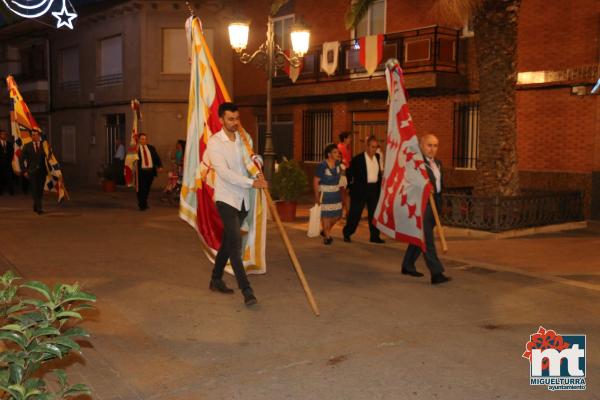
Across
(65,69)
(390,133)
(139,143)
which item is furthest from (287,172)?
(65,69)

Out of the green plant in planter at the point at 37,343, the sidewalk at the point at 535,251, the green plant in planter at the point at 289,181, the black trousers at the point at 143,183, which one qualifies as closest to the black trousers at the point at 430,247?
the sidewalk at the point at 535,251

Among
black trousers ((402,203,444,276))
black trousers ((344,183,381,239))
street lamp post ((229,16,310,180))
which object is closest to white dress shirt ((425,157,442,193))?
black trousers ((402,203,444,276))

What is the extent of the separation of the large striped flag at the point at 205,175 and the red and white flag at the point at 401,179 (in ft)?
5.79

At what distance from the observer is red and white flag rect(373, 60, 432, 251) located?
7812 mm

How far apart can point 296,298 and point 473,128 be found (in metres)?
10.9

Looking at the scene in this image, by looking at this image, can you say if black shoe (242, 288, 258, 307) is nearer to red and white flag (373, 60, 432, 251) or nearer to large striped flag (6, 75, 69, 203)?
red and white flag (373, 60, 432, 251)

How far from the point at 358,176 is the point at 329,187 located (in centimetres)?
55

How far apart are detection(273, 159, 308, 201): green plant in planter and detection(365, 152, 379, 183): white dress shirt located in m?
2.85

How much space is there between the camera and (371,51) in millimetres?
16500

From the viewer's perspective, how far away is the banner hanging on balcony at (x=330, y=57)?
59.5 feet

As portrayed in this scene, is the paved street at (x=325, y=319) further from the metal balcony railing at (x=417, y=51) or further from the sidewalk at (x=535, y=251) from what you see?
the metal balcony railing at (x=417, y=51)

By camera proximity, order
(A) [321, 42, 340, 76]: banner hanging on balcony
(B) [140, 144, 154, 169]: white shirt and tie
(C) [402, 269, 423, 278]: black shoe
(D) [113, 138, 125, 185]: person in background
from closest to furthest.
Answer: (C) [402, 269, 423, 278]: black shoe → (B) [140, 144, 154, 169]: white shirt and tie → (A) [321, 42, 340, 76]: banner hanging on balcony → (D) [113, 138, 125, 185]: person in background

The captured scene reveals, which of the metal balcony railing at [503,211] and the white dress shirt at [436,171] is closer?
the white dress shirt at [436,171]

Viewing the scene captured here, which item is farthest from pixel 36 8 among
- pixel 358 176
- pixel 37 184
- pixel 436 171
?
pixel 37 184
